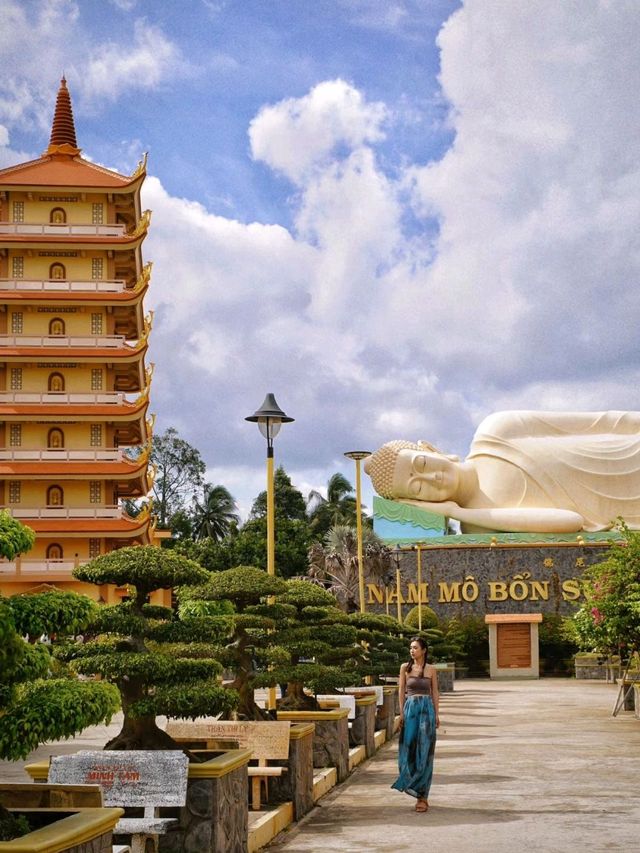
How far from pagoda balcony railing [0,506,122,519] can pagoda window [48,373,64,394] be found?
12.2ft

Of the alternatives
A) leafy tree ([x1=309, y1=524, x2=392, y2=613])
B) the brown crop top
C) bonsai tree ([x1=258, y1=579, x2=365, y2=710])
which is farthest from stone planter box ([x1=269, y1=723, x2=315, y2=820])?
leafy tree ([x1=309, y1=524, x2=392, y2=613])

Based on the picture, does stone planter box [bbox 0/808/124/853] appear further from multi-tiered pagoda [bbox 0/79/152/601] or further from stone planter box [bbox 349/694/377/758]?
multi-tiered pagoda [bbox 0/79/152/601]

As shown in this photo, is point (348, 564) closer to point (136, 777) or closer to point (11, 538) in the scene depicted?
point (136, 777)

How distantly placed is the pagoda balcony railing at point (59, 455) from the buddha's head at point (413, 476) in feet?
37.6

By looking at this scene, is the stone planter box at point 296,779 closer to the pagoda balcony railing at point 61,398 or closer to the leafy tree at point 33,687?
the leafy tree at point 33,687

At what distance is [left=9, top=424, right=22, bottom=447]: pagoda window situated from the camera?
39.1 metres

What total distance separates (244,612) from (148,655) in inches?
189

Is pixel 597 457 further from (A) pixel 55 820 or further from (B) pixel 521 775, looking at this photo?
(A) pixel 55 820

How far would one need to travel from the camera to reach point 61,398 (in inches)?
1524

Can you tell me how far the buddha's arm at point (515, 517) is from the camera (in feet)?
148

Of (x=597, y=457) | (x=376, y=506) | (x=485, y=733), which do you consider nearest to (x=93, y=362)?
(x=376, y=506)

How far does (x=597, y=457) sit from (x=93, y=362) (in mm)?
19739

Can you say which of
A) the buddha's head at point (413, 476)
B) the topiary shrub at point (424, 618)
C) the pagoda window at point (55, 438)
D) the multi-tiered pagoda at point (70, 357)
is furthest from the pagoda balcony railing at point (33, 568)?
the buddha's head at point (413, 476)

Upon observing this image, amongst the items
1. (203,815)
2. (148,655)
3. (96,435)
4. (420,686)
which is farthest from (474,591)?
(203,815)
